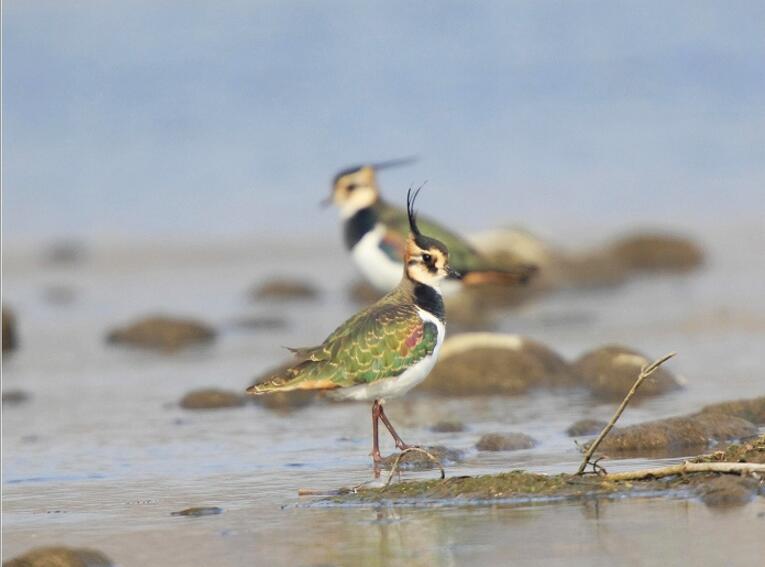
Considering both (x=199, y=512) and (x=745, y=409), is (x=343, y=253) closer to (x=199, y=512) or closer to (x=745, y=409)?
(x=745, y=409)

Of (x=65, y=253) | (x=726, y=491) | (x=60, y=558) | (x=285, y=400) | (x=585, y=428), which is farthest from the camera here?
(x=65, y=253)

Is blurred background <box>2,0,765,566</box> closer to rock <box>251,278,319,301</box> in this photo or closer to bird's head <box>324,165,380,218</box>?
rock <box>251,278,319,301</box>

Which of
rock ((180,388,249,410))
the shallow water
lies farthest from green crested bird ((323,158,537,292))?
rock ((180,388,249,410))

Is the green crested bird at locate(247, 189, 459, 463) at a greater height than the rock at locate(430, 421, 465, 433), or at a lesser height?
greater

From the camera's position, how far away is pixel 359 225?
1221cm

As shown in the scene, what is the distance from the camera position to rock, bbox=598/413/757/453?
792 centimetres

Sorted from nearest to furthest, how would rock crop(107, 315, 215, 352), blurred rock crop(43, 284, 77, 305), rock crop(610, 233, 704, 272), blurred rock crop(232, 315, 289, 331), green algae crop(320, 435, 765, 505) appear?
green algae crop(320, 435, 765, 505) < rock crop(107, 315, 215, 352) < blurred rock crop(232, 315, 289, 331) < rock crop(610, 233, 704, 272) < blurred rock crop(43, 284, 77, 305)

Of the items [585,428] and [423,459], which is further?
[585,428]

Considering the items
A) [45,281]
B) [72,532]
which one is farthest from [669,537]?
[45,281]

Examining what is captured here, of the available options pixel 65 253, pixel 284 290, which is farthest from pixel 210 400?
pixel 65 253

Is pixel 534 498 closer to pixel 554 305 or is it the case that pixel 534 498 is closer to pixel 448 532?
pixel 448 532

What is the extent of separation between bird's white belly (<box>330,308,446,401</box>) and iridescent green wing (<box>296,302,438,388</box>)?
0.03 m

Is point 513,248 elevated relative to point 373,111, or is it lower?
lower

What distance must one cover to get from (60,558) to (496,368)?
15.0ft
